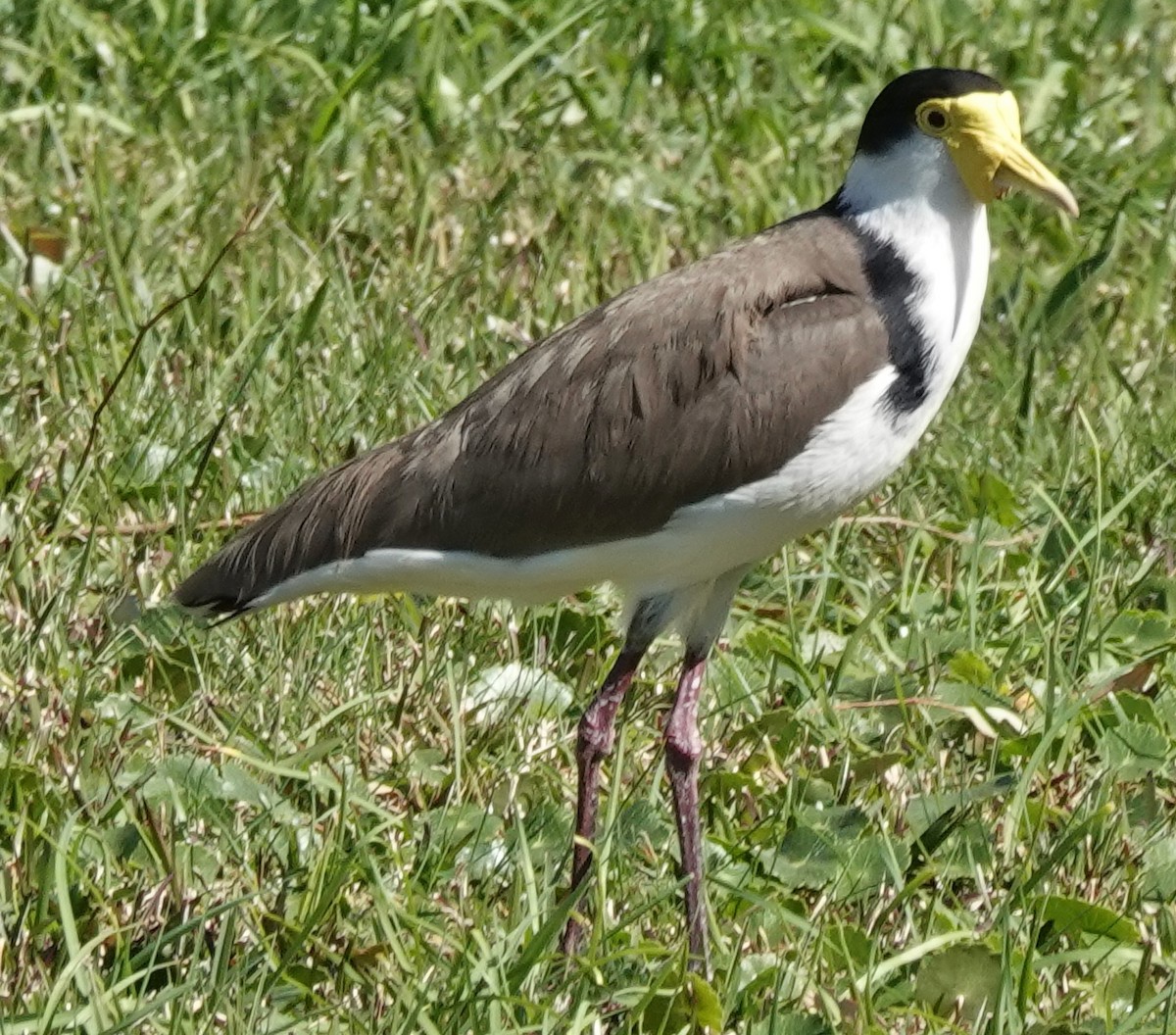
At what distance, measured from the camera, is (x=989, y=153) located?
13.8ft

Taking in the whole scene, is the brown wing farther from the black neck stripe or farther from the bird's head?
the bird's head

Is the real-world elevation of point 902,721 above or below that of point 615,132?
below

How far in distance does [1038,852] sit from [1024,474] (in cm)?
153

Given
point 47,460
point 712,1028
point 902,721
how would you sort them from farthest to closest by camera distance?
1. point 47,460
2. point 902,721
3. point 712,1028

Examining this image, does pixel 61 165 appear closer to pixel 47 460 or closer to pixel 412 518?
pixel 47 460

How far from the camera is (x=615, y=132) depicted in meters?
6.93

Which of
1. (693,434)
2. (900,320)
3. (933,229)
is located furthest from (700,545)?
(933,229)

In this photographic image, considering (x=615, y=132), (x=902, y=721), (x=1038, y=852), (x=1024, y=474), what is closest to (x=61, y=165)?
(x=615, y=132)

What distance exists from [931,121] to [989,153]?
0.13 metres

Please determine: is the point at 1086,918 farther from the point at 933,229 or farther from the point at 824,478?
the point at 933,229

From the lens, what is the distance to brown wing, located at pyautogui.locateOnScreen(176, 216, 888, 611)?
408 centimetres

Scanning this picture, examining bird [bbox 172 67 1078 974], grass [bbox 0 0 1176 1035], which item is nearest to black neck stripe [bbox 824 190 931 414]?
bird [bbox 172 67 1078 974]

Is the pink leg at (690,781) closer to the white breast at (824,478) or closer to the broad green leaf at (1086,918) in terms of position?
the white breast at (824,478)

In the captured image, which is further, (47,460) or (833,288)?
(47,460)
